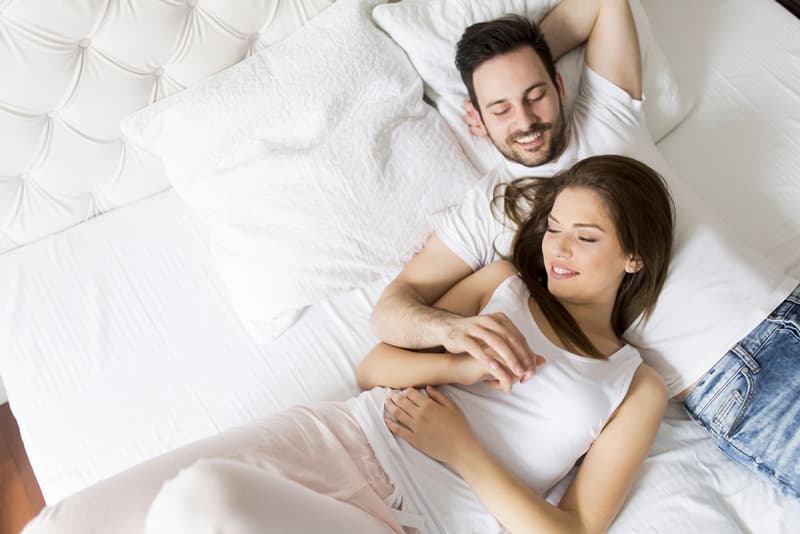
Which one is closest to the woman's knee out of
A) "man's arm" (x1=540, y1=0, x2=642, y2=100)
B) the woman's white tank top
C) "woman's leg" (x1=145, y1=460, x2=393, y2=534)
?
"woman's leg" (x1=145, y1=460, x2=393, y2=534)

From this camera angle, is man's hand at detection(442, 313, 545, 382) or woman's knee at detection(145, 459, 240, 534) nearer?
woman's knee at detection(145, 459, 240, 534)

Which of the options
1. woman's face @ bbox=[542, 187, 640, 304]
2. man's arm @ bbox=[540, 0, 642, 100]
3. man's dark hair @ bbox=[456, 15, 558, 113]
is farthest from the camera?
man's arm @ bbox=[540, 0, 642, 100]

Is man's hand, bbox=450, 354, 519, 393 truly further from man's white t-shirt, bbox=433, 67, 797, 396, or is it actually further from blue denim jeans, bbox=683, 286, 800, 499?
blue denim jeans, bbox=683, 286, 800, 499

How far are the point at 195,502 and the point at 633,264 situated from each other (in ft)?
3.25

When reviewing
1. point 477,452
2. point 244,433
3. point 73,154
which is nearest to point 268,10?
point 73,154

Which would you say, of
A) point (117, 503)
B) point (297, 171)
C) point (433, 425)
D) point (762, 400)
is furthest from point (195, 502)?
point (762, 400)

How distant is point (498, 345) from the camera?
1.20 m

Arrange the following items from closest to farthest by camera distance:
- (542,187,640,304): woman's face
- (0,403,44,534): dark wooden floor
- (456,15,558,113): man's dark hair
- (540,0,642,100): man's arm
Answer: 1. (542,187,640,304): woman's face
2. (456,15,558,113): man's dark hair
3. (540,0,642,100): man's arm
4. (0,403,44,534): dark wooden floor

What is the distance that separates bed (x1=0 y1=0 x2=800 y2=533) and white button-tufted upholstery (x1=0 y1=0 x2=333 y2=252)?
10 millimetres

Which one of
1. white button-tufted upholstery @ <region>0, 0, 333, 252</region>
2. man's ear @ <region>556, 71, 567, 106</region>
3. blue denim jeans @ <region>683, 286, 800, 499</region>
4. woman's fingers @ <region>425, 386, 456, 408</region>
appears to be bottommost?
blue denim jeans @ <region>683, 286, 800, 499</region>

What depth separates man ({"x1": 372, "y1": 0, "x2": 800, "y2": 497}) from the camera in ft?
4.40

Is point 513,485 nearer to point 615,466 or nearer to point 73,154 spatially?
point 615,466

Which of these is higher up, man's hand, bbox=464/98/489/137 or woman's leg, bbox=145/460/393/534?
man's hand, bbox=464/98/489/137

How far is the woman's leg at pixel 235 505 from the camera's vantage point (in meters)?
0.94
